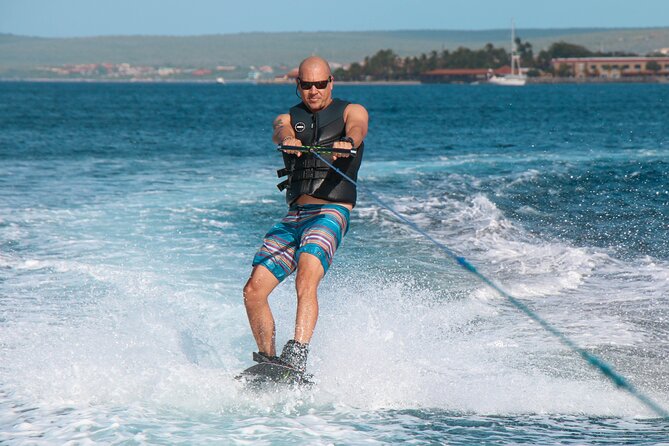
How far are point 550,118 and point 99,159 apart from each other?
2886 centimetres

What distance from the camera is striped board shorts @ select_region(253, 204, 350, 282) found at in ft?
17.5

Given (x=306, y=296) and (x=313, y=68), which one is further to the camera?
Result: (x=313, y=68)

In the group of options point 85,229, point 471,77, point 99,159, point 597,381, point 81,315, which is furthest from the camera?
point 471,77

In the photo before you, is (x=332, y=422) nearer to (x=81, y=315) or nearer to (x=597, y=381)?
(x=597, y=381)

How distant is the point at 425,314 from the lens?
700cm

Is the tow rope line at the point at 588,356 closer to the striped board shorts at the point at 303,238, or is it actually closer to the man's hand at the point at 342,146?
the man's hand at the point at 342,146

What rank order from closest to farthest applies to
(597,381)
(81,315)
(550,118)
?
(597,381) < (81,315) < (550,118)

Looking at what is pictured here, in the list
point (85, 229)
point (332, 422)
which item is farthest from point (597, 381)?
point (85, 229)

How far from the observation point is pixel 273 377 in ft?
16.6

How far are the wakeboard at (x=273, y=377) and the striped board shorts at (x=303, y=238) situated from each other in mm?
539

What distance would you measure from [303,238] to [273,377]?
0.80 m

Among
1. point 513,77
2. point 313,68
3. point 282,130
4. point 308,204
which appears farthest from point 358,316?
point 513,77

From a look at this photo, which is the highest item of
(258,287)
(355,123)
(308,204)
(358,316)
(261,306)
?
(355,123)

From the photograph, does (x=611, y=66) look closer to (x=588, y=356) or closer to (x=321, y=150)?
(x=588, y=356)
